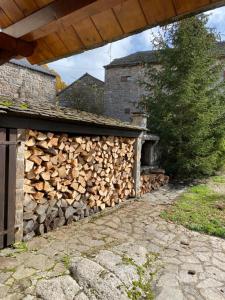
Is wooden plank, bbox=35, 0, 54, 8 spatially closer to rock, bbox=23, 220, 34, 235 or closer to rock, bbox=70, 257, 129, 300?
rock, bbox=70, 257, 129, 300

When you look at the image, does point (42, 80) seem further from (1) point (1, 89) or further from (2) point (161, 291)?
(2) point (161, 291)

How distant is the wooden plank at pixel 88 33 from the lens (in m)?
1.95

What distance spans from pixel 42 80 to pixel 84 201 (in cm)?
1481

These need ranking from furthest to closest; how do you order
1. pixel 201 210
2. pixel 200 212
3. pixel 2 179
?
pixel 201 210
pixel 200 212
pixel 2 179

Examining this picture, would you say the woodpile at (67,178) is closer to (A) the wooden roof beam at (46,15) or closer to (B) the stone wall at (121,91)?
(A) the wooden roof beam at (46,15)

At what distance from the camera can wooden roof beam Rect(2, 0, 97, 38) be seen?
5.56ft

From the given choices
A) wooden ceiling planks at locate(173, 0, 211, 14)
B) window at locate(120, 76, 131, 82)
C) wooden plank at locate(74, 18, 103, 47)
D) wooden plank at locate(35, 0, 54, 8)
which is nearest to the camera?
wooden ceiling planks at locate(173, 0, 211, 14)

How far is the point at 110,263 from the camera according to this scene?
12.4ft

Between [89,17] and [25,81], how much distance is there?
1689 centimetres

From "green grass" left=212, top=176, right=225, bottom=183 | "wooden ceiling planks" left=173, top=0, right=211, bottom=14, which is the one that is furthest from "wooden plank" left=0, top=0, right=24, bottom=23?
"green grass" left=212, top=176, right=225, bottom=183

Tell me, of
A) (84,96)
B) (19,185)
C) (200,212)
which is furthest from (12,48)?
(84,96)

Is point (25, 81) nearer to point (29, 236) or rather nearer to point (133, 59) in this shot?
point (133, 59)

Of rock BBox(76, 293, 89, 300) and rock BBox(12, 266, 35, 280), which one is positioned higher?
rock BBox(12, 266, 35, 280)

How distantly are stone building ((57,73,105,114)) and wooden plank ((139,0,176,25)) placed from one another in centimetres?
1826
